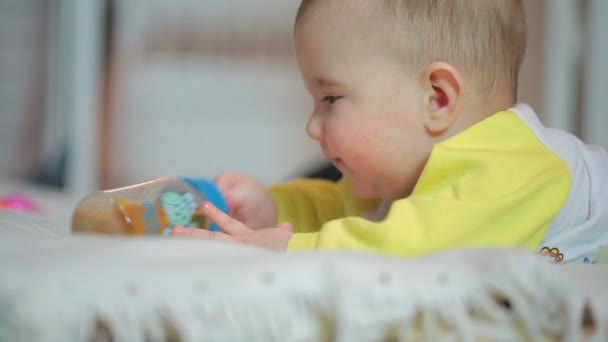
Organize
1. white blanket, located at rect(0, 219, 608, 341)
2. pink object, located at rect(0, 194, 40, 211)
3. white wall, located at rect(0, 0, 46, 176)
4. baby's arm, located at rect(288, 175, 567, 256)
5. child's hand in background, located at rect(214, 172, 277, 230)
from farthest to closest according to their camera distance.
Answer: white wall, located at rect(0, 0, 46, 176) < pink object, located at rect(0, 194, 40, 211) < child's hand in background, located at rect(214, 172, 277, 230) < baby's arm, located at rect(288, 175, 567, 256) < white blanket, located at rect(0, 219, 608, 341)

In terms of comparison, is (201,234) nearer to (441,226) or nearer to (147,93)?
(441,226)

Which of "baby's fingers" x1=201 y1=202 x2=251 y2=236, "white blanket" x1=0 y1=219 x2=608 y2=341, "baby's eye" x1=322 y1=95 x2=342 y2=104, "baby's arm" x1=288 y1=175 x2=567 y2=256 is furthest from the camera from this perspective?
"baby's eye" x1=322 y1=95 x2=342 y2=104

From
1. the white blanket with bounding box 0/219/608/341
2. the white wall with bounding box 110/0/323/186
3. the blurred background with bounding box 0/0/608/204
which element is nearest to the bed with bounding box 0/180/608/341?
the white blanket with bounding box 0/219/608/341

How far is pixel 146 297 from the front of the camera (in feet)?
1.65

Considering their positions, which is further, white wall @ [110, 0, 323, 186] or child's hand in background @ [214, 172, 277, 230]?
white wall @ [110, 0, 323, 186]

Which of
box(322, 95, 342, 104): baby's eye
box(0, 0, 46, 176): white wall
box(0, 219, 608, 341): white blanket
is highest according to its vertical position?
box(322, 95, 342, 104): baby's eye

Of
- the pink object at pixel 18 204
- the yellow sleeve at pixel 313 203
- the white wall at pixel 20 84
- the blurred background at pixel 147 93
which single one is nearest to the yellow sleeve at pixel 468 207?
the yellow sleeve at pixel 313 203

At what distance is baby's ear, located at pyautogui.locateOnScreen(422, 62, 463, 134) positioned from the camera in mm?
886

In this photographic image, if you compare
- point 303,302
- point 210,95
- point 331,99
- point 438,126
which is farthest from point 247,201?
point 210,95

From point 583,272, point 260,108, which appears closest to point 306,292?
point 583,272

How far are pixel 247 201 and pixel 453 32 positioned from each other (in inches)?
17.0

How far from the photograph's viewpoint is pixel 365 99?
90cm

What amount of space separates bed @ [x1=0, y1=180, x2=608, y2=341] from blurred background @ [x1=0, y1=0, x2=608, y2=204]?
6.27 ft

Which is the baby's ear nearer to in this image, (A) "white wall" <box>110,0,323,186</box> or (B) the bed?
(B) the bed
